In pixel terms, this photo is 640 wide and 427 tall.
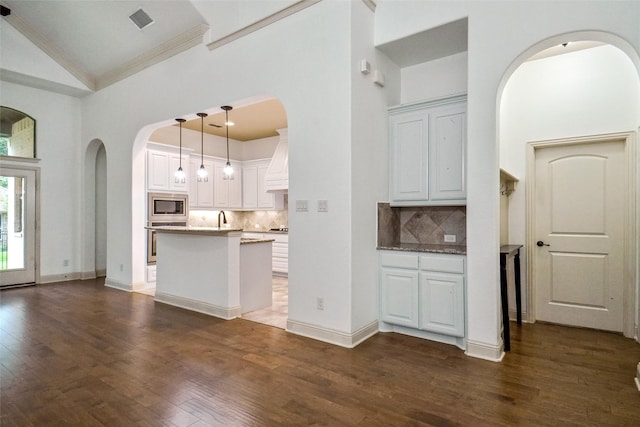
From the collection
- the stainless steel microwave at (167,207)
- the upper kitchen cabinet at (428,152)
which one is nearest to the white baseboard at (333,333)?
the upper kitchen cabinet at (428,152)

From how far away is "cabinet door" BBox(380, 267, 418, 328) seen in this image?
3652mm

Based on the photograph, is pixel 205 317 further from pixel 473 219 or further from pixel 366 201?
pixel 473 219

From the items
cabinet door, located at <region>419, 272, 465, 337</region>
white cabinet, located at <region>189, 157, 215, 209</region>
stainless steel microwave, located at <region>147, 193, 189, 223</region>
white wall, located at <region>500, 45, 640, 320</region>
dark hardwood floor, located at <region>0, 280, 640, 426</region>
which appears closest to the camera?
dark hardwood floor, located at <region>0, 280, 640, 426</region>

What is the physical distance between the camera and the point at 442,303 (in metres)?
3.47

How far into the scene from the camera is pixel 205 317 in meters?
4.46

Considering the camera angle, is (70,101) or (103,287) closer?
(103,287)

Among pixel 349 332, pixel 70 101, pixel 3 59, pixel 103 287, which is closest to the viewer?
pixel 349 332

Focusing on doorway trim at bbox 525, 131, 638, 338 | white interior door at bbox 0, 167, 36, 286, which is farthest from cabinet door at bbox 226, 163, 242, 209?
doorway trim at bbox 525, 131, 638, 338

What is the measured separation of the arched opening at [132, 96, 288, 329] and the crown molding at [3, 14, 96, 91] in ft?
4.74

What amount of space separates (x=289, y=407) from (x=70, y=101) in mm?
7267

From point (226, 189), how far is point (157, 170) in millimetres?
1947

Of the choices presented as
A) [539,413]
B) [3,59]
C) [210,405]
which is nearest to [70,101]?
[3,59]

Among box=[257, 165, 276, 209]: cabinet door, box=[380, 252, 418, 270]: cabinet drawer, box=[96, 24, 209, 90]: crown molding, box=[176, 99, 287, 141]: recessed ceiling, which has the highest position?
box=[96, 24, 209, 90]: crown molding

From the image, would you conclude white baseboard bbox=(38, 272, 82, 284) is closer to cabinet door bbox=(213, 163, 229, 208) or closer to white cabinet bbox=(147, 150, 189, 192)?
white cabinet bbox=(147, 150, 189, 192)
